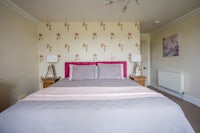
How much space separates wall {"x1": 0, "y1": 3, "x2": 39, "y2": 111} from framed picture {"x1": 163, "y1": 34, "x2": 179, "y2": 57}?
13.3 ft

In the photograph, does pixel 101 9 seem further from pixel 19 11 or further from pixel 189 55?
pixel 189 55

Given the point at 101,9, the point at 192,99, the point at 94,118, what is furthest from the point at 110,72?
the point at 192,99

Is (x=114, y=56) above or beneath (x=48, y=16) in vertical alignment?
beneath

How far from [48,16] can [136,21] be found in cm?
241

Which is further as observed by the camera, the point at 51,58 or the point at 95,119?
the point at 51,58

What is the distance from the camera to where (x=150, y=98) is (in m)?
1.66

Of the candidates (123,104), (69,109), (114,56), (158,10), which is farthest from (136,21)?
(69,109)

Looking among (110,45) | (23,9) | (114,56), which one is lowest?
(114,56)

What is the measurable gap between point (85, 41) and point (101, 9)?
46.6 inches

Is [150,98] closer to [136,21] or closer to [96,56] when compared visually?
[96,56]

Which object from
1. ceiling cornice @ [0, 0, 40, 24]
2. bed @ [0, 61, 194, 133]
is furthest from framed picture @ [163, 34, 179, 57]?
ceiling cornice @ [0, 0, 40, 24]

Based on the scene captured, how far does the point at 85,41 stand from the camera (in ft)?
13.2

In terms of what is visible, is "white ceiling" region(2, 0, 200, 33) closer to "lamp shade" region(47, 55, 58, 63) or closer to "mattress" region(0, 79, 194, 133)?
"lamp shade" region(47, 55, 58, 63)

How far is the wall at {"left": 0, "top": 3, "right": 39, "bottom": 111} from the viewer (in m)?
2.61
